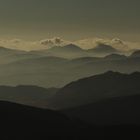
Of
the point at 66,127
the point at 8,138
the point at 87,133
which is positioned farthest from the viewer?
the point at 66,127

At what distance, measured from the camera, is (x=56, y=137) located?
561ft

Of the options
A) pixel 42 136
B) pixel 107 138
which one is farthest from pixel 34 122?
pixel 107 138

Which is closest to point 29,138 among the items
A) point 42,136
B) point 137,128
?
point 42,136

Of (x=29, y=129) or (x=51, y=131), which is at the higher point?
(x=29, y=129)

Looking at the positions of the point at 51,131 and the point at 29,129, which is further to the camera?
the point at 29,129

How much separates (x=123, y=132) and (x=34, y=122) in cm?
4313

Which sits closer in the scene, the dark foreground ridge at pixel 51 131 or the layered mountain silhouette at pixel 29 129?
the dark foreground ridge at pixel 51 131

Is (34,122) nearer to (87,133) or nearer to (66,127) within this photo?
(66,127)

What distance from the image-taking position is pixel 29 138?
Answer: 172 m

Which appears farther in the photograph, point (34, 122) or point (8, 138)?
point (34, 122)

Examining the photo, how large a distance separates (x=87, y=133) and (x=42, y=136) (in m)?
19.2

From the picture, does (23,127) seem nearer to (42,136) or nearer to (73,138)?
(42,136)

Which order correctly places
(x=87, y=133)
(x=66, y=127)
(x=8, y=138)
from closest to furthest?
1. (x=8, y=138)
2. (x=87, y=133)
3. (x=66, y=127)

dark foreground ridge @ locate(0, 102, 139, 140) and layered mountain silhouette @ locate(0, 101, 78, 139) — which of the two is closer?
dark foreground ridge @ locate(0, 102, 139, 140)
